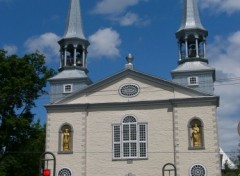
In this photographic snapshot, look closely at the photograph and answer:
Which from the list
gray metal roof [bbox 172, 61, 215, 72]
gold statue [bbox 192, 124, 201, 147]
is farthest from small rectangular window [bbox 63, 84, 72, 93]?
gold statue [bbox 192, 124, 201, 147]

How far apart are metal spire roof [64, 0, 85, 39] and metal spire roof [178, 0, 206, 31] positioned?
8158mm

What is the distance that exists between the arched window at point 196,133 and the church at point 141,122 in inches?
2.1

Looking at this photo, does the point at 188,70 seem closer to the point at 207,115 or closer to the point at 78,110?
the point at 207,115

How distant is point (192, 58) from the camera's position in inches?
1388

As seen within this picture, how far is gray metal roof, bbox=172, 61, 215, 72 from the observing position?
34481 millimetres

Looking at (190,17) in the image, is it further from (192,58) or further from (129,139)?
(129,139)

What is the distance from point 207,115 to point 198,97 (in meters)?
1.37

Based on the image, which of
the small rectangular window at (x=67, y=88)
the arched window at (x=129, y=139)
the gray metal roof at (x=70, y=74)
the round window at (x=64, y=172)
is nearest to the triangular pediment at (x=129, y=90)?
the small rectangular window at (x=67, y=88)

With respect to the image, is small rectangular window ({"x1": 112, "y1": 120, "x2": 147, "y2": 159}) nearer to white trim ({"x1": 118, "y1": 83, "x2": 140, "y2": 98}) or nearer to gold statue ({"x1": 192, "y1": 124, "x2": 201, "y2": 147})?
white trim ({"x1": 118, "y1": 83, "x2": 140, "y2": 98})

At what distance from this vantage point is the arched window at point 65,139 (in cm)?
3350

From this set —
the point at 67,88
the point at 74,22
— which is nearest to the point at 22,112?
the point at 67,88

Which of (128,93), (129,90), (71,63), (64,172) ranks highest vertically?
(71,63)

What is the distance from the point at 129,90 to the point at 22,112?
10.1m

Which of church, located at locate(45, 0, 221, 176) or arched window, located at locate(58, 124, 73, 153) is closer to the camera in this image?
church, located at locate(45, 0, 221, 176)
